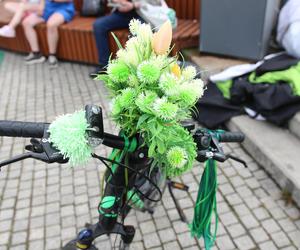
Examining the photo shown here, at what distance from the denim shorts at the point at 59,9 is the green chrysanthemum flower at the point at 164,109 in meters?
4.99

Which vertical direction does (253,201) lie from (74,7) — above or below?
below

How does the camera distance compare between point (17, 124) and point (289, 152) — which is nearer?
point (17, 124)

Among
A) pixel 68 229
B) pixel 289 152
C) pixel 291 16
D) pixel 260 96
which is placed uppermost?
pixel 291 16

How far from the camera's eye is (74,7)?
6.27 metres

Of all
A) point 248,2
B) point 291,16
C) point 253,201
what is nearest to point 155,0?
point 248,2

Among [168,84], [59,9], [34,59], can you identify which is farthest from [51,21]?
[168,84]

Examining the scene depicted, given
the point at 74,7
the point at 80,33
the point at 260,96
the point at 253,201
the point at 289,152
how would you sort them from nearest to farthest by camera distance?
the point at 253,201 → the point at 289,152 → the point at 260,96 → the point at 80,33 → the point at 74,7

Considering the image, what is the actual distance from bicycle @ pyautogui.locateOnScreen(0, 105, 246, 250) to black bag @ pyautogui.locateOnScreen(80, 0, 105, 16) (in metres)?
4.23

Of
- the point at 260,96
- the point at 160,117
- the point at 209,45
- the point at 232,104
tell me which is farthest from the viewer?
the point at 209,45

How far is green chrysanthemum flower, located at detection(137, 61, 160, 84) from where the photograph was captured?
1.16m

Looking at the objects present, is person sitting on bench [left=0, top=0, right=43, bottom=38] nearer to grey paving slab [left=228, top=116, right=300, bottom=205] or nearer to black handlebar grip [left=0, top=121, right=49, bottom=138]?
grey paving slab [left=228, top=116, right=300, bottom=205]

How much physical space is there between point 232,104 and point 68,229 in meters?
2.21

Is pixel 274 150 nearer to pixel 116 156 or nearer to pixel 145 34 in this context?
pixel 116 156

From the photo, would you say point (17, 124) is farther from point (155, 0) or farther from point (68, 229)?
point (155, 0)
